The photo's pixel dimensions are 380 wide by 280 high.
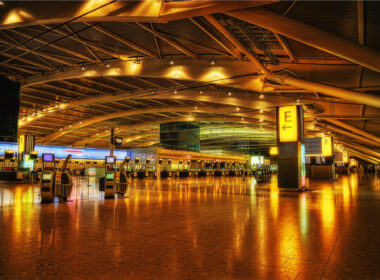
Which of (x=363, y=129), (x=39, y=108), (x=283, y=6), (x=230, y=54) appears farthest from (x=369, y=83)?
(x=39, y=108)

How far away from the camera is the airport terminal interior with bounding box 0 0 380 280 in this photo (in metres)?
3.99

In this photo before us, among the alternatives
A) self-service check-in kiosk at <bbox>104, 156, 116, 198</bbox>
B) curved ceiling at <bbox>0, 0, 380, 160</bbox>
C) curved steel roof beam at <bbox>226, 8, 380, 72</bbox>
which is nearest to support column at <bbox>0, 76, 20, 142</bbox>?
curved ceiling at <bbox>0, 0, 380, 160</bbox>

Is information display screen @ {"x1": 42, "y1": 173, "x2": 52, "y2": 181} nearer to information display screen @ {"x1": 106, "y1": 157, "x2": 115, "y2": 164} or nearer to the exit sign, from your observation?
information display screen @ {"x1": 106, "y1": 157, "x2": 115, "y2": 164}

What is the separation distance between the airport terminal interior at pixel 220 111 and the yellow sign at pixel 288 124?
7cm

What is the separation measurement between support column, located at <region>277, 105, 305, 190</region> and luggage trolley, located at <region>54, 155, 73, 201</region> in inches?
472

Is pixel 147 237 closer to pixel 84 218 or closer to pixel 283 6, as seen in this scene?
pixel 84 218

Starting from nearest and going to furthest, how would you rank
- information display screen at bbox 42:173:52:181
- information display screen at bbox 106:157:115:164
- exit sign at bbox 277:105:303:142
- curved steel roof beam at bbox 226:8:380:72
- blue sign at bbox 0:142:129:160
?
1. curved steel roof beam at bbox 226:8:380:72
2. information display screen at bbox 42:173:52:181
3. information display screen at bbox 106:157:115:164
4. exit sign at bbox 277:105:303:142
5. blue sign at bbox 0:142:129:160

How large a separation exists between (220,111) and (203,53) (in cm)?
1607

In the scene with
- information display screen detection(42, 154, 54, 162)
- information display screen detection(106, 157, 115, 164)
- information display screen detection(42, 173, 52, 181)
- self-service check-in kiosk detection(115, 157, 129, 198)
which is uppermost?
information display screen detection(42, 154, 54, 162)

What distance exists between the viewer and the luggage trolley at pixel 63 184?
36.4ft

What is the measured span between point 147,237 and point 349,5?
9.00 meters

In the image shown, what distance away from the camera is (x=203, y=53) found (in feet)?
58.2

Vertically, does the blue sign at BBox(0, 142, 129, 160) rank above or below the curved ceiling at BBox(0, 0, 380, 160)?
below

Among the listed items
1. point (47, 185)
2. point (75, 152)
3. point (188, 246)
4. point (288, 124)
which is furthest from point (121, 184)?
point (75, 152)
